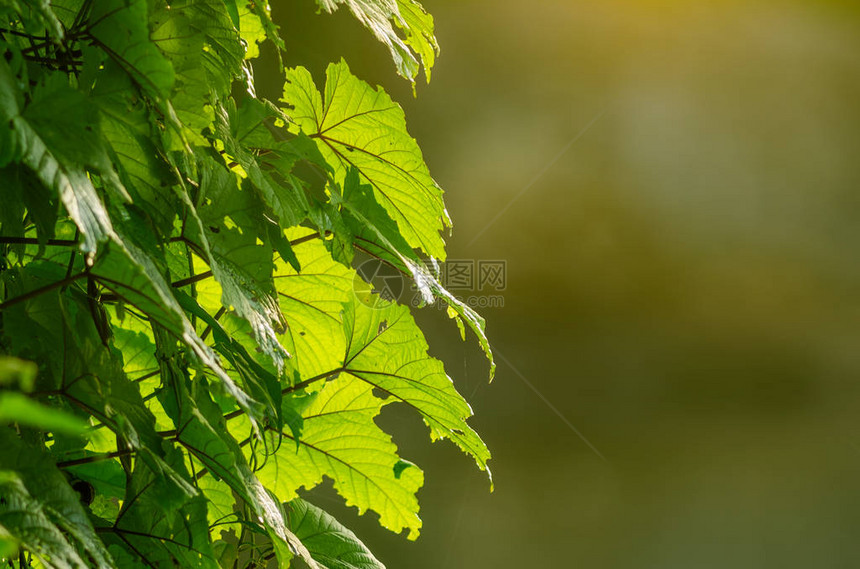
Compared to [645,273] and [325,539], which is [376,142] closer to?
[325,539]

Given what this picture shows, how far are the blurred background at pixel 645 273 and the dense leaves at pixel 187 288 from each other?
1791 millimetres

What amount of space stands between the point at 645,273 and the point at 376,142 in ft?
6.87

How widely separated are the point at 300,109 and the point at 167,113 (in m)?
0.32

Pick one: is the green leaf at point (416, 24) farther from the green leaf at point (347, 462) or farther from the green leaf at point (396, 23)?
the green leaf at point (347, 462)

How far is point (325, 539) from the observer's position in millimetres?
599

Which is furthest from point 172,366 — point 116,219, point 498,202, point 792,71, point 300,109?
point 792,71

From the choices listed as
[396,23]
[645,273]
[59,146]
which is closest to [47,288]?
[59,146]

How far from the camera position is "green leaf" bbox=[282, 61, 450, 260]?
2.03 ft

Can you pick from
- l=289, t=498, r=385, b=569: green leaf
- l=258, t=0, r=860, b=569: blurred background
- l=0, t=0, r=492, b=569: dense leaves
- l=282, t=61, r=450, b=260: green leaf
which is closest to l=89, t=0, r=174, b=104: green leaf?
l=0, t=0, r=492, b=569: dense leaves

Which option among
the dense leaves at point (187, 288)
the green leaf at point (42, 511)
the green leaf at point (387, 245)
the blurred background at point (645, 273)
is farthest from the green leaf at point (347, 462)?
the blurred background at point (645, 273)

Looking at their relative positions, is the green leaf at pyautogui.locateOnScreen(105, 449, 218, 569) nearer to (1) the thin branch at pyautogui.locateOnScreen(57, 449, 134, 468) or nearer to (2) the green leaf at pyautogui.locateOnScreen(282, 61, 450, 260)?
(1) the thin branch at pyautogui.locateOnScreen(57, 449, 134, 468)

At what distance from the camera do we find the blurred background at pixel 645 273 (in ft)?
8.00

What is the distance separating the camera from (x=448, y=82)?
8.29ft

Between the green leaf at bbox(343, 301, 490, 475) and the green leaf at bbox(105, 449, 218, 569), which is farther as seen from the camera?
the green leaf at bbox(343, 301, 490, 475)
